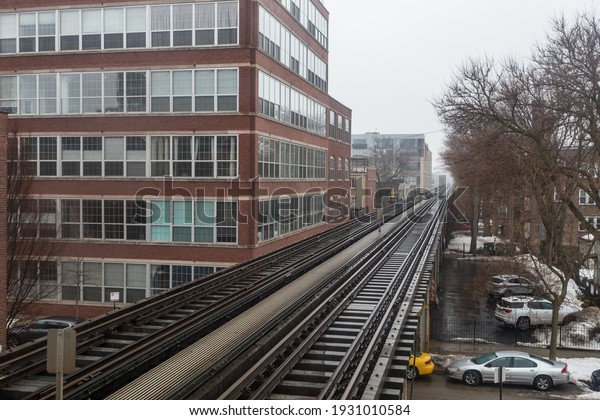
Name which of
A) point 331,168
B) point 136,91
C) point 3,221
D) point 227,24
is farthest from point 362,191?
point 3,221

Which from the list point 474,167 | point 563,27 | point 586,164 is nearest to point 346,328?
point 563,27

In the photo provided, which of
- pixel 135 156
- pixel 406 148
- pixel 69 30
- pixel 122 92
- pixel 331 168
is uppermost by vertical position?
pixel 406 148

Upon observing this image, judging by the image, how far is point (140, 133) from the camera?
27781 mm

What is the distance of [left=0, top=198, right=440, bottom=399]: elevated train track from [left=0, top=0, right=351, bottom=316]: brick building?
27.9ft

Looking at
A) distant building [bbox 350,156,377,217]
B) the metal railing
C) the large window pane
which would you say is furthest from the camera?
distant building [bbox 350,156,377,217]

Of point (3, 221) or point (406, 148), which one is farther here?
point (406, 148)

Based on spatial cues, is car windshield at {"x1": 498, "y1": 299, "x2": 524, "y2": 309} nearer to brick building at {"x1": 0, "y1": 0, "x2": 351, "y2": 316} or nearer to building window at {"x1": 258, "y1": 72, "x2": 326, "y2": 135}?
brick building at {"x1": 0, "y1": 0, "x2": 351, "y2": 316}

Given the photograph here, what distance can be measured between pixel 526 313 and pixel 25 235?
22182 millimetres

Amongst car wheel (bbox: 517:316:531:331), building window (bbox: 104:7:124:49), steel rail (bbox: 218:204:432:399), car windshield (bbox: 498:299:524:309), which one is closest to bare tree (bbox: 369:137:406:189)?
car windshield (bbox: 498:299:524:309)

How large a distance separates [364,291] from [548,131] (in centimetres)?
1275

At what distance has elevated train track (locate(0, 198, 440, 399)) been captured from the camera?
8.98m

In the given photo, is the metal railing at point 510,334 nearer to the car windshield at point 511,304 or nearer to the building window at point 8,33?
the car windshield at point 511,304

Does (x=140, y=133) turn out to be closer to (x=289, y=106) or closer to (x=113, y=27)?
(x=113, y=27)

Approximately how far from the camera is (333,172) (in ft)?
158
